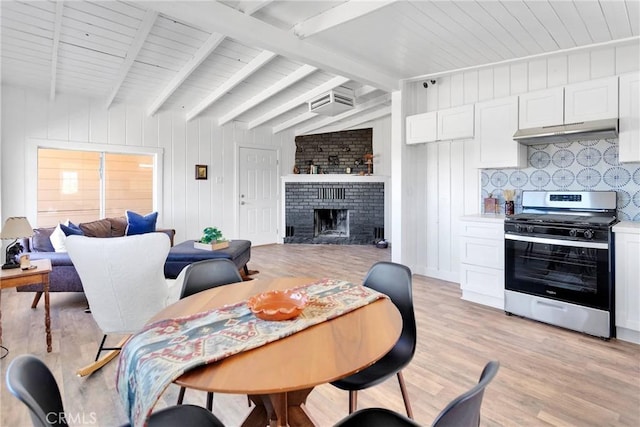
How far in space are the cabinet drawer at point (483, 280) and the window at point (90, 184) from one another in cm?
503

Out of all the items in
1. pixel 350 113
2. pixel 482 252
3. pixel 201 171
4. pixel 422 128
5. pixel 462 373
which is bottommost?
pixel 462 373

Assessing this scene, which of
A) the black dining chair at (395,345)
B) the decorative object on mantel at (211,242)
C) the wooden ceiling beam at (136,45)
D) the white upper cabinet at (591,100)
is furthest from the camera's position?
the decorative object on mantel at (211,242)

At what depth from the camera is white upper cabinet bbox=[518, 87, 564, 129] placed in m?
2.99

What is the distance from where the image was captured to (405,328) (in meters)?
1.72

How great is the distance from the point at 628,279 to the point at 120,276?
3.61 metres

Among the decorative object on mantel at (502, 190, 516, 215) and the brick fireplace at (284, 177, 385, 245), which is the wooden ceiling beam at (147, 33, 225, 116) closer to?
the brick fireplace at (284, 177, 385, 245)

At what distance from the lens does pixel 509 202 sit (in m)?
3.58

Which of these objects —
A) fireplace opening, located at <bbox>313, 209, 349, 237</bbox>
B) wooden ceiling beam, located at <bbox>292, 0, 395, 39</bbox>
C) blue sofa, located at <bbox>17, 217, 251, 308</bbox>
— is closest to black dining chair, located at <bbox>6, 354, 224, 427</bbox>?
blue sofa, located at <bbox>17, 217, 251, 308</bbox>

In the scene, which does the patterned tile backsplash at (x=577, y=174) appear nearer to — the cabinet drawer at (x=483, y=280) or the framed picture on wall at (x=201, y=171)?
the cabinet drawer at (x=483, y=280)

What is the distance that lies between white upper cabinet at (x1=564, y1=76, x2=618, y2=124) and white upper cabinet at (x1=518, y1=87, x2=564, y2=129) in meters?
0.05

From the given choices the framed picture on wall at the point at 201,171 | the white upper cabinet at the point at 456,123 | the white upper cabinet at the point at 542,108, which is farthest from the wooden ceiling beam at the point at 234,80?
the white upper cabinet at the point at 542,108

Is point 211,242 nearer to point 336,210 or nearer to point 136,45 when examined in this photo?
point 136,45

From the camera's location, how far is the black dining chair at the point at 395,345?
1.40m

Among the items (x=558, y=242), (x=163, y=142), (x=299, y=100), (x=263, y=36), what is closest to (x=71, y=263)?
(x=263, y=36)
